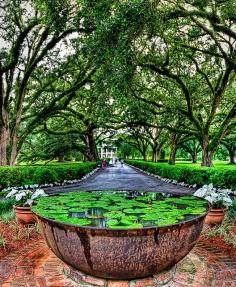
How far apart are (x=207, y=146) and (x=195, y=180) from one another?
3489 mm

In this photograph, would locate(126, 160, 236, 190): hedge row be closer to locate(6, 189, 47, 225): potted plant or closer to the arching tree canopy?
the arching tree canopy

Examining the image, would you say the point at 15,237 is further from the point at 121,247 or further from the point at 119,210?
the point at 121,247

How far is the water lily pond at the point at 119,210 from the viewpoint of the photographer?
3297mm

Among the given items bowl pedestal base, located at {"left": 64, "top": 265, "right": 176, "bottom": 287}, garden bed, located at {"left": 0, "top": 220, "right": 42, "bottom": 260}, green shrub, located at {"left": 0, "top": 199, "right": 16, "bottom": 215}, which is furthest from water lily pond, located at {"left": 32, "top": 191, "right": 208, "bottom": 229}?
green shrub, located at {"left": 0, "top": 199, "right": 16, "bottom": 215}

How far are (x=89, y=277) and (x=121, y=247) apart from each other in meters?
0.92

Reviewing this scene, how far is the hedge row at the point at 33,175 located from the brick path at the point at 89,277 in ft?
23.6

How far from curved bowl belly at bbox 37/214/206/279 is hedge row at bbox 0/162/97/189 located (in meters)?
8.84

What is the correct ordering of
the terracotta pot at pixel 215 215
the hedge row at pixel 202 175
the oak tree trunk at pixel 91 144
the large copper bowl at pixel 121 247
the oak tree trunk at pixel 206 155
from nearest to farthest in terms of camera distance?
the large copper bowl at pixel 121 247, the terracotta pot at pixel 215 215, the hedge row at pixel 202 175, the oak tree trunk at pixel 206 155, the oak tree trunk at pixel 91 144

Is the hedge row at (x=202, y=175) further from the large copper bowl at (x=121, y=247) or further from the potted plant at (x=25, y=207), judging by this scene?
the large copper bowl at (x=121, y=247)

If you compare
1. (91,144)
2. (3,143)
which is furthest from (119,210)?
(91,144)

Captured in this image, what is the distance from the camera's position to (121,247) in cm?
296

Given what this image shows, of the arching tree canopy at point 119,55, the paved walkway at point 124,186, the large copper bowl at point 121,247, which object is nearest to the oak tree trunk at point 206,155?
the arching tree canopy at point 119,55

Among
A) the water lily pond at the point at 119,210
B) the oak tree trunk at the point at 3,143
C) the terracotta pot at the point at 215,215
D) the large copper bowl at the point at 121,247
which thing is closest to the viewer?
the large copper bowl at the point at 121,247

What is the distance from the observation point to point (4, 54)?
11852 mm
